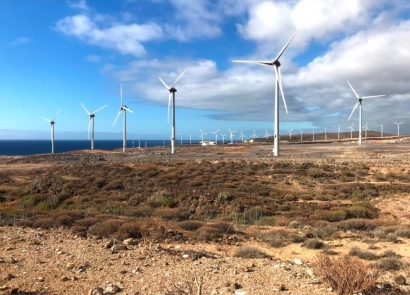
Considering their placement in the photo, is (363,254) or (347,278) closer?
(347,278)

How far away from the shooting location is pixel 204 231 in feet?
58.0

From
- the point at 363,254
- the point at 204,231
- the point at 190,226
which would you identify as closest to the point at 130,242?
the point at 204,231

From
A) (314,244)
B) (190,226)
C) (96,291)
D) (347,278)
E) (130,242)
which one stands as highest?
(347,278)

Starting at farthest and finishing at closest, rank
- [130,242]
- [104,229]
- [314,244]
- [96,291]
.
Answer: [104,229], [314,244], [130,242], [96,291]

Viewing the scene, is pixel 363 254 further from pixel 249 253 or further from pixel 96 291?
pixel 96 291

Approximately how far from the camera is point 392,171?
1666 inches

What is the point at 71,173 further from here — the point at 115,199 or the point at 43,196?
the point at 115,199

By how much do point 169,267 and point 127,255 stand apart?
5.81 ft

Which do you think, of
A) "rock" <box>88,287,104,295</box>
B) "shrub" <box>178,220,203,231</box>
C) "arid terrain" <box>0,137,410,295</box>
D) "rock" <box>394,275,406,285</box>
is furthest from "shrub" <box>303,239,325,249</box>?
"rock" <box>88,287,104,295</box>

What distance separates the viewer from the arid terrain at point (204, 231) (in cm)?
968

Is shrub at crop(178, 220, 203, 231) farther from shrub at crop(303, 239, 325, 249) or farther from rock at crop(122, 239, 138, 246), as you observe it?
shrub at crop(303, 239, 325, 249)

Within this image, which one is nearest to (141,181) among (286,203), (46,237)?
(286,203)

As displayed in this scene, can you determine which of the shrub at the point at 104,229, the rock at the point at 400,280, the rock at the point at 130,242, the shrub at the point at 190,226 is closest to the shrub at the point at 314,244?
the rock at the point at 400,280

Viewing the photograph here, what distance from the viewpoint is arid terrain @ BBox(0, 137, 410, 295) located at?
9680mm
